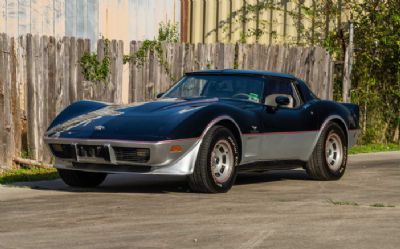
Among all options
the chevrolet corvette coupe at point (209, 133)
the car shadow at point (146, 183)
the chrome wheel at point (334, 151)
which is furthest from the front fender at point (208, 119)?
the chrome wheel at point (334, 151)

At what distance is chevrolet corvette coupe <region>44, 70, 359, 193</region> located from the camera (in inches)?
410

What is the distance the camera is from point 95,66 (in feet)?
47.1

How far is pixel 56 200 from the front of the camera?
10.1 meters

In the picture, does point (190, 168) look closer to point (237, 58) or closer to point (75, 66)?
point (75, 66)

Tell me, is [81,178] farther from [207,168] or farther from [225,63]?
[225,63]

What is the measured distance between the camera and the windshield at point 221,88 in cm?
1188

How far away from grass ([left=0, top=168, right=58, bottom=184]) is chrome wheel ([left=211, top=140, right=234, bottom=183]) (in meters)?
2.61

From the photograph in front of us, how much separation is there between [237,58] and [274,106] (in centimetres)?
532

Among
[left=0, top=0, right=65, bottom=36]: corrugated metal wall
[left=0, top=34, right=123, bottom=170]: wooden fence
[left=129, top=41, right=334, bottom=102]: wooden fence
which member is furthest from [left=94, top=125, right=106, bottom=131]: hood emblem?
[left=0, top=0, right=65, bottom=36]: corrugated metal wall

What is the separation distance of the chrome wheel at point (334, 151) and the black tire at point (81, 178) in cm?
286

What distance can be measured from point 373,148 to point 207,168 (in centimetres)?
833

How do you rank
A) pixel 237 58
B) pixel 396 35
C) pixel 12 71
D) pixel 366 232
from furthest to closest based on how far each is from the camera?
1. pixel 396 35
2. pixel 237 58
3. pixel 12 71
4. pixel 366 232

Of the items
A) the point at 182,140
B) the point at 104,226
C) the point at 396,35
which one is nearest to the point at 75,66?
the point at 182,140

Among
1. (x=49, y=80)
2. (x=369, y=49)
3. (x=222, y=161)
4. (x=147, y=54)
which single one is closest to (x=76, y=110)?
(x=222, y=161)
